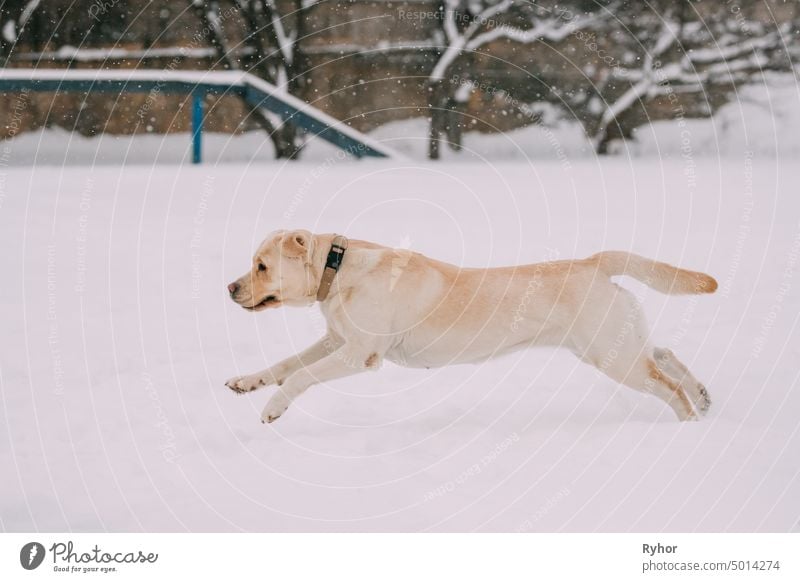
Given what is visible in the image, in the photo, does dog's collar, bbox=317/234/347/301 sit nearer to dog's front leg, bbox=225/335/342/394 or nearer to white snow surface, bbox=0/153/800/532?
dog's front leg, bbox=225/335/342/394

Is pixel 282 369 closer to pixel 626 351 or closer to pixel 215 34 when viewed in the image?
pixel 626 351

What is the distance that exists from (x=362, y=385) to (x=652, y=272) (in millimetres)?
1667

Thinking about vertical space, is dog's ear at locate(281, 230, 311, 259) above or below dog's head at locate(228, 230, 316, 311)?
above

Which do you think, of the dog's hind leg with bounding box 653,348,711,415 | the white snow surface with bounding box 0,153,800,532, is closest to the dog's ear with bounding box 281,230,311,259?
the white snow surface with bounding box 0,153,800,532

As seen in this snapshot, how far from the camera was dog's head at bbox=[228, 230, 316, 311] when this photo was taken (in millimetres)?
3842

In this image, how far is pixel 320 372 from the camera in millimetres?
3801

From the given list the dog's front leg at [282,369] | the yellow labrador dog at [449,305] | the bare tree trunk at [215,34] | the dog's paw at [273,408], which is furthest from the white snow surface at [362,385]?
the bare tree trunk at [215,34]

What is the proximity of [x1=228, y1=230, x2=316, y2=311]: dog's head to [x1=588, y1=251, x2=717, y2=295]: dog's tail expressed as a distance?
4.69ft

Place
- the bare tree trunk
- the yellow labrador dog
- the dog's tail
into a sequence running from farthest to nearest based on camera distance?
1. the bare tree trunk
2. the dog's tail
3. the yellow labrador dog

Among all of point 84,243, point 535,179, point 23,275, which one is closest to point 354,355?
point 23,275

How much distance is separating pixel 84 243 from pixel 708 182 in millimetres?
6369

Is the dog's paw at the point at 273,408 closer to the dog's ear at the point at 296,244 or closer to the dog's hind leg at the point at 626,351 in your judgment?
the dog's ear at the point at 296,244

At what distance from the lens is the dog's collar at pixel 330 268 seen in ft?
12.9

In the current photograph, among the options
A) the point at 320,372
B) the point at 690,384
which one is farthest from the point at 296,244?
the point at 690,384
